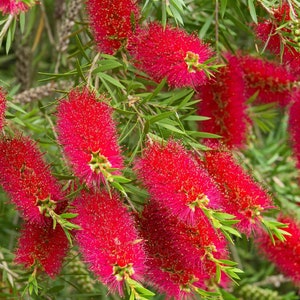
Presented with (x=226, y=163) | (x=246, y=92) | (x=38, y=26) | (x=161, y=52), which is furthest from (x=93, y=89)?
(x=38, y=26)

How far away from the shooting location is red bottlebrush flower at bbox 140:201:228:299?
1.10 meters

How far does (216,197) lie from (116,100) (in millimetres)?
321

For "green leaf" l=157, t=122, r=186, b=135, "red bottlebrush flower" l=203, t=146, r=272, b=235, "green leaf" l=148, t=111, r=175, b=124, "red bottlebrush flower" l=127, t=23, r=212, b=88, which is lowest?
"red bottlebrush flower" l=203, t=146, r=272, b=235

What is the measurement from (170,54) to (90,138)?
23 centimetres

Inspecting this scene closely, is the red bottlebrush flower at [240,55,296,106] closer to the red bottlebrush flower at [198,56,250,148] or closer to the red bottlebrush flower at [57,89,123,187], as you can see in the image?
the red bottlebrush flower at [198,56,250,148]

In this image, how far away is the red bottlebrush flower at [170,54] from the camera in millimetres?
1188

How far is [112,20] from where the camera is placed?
47.6 inches

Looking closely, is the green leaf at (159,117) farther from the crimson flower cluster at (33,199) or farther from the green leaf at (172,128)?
the crimson flower cluster at (33,199)

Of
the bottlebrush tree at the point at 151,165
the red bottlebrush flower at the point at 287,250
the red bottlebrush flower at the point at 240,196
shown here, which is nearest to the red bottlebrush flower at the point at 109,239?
the bottlebrush tree at the point at 151,165

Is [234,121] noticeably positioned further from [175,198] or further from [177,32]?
[175,198]

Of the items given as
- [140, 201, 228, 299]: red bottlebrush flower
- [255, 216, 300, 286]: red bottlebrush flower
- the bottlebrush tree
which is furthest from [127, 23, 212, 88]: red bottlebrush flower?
[255, 216, 300, 286]: red bottlebrush flower

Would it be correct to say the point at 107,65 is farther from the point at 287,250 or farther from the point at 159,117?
the point at 287,250

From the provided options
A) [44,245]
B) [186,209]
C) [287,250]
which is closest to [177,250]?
[186,209]

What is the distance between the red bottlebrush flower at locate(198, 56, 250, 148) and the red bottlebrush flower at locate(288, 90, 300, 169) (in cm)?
10
